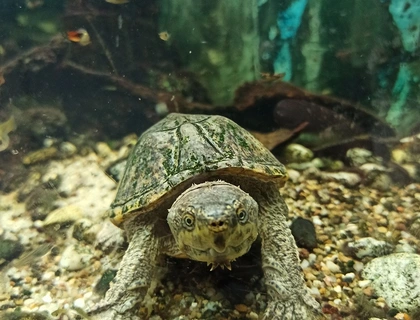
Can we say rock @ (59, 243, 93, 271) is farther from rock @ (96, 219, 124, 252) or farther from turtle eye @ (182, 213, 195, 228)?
turtle eye @ (182, 213, 195, 228)

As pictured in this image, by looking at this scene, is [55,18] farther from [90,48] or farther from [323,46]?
[323,46]

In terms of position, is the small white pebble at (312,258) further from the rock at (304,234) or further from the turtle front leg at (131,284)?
the turtle front leg at (131,284)

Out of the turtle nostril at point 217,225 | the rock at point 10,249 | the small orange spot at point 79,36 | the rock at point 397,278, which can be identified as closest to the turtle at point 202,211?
the turtle nostril at point 217,225

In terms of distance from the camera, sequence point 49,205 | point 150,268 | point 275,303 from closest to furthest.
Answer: point 275,303
point 150,268
point 49,205

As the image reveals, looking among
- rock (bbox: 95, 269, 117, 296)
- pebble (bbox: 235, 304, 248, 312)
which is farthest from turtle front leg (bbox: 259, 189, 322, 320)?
rock (bbox: 95, 269, 117, 296)

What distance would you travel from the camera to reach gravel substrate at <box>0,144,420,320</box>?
229 centimetres

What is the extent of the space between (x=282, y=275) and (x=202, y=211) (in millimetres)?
709

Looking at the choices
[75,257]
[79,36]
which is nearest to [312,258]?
[75,257]

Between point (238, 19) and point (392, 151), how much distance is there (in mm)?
2105

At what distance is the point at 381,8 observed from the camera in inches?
144

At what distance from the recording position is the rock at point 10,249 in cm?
296

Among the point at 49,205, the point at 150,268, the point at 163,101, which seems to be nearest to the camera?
the point at 150,268

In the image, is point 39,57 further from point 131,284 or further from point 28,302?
point 131,284

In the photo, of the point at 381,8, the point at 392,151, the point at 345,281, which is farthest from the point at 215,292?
the point at 381,8
